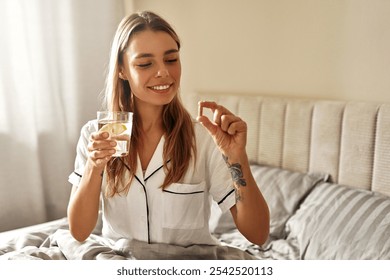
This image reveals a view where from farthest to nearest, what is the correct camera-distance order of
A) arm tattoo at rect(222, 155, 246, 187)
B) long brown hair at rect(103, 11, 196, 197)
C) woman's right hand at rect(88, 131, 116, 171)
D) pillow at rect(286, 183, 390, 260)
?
pillow at rect(286, 183, 390, 260) < long brown hair at rect(103, 11, 196, 197) < arm tattoo at rect(222, 155, 246, 187) < woman's right hand at rect(88, 131, 116, 171)

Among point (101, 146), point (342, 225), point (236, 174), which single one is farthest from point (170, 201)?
point (342, 225)

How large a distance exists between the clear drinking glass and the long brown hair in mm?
241

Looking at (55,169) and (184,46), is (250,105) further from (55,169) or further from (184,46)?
(55,169)

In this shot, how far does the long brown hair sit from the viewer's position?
1.25m

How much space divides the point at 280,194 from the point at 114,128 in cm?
87

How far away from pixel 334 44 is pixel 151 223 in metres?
0.98

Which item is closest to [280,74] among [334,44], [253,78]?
[253,78]

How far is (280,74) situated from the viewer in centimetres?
194

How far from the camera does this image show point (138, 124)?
1344mm

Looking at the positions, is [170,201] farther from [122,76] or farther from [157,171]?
[122,76]

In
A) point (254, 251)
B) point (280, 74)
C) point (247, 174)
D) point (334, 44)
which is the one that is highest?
point (334, 44)

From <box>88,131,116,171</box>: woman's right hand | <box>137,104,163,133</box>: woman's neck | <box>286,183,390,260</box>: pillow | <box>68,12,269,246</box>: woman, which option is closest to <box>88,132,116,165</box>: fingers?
<box>88,131,116,171</box>: woman's right hand

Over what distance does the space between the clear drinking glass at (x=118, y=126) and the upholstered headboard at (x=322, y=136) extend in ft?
2.93

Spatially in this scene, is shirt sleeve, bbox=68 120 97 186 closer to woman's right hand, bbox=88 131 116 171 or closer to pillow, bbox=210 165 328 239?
woman's right hand, bbox=88 131 116 171
